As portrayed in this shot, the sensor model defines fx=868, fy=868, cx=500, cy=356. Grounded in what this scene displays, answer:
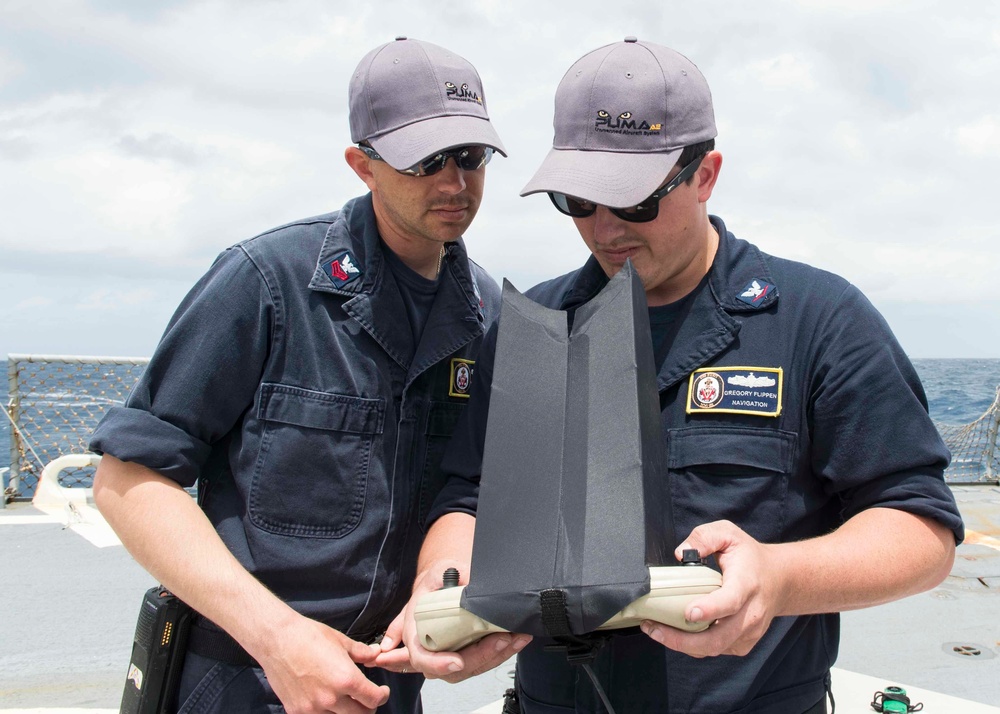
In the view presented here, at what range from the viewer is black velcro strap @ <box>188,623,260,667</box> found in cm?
203

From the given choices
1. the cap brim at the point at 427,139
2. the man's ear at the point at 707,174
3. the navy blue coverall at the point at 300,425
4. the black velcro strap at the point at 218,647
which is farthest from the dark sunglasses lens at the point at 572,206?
the black velcro strap at the point at 218,647

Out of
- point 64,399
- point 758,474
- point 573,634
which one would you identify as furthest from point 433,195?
point 64,399

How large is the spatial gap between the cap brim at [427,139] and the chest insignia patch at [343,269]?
26 centimetres

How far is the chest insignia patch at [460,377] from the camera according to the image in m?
2.24

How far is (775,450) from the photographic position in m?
1.66

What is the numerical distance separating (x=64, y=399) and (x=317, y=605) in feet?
17.1

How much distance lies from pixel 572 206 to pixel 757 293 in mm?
424

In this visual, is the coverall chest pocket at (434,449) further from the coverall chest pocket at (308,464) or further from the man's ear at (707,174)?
the man's ear at (707,174)

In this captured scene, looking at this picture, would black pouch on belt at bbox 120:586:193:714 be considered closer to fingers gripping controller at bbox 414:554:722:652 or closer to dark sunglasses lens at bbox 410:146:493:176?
fingers gripping controller at bbox 414:554:722:652

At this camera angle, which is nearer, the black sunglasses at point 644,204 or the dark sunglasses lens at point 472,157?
the black sunglasses at point 644,204

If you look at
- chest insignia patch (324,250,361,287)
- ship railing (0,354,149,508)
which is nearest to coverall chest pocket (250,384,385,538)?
chest insignia patch (324,250,361,287)

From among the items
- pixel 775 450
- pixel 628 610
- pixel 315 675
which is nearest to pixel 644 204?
pixel 775 450

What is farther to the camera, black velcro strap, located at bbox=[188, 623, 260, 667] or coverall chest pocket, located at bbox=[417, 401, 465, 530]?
coverall chest pocket, located at bbox=[417, 401, 465, 530]

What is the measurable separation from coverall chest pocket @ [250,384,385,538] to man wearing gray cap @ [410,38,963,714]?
569 millimetres
